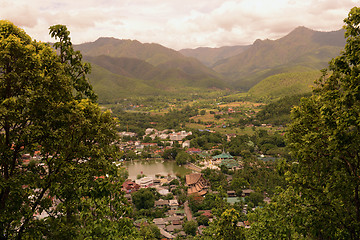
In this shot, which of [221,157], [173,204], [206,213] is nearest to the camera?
[206,213]

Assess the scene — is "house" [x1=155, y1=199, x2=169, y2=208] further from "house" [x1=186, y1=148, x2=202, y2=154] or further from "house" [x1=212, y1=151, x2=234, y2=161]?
"house" [x1=186, y1=148, x2=202, y2=154]

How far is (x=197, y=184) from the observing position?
71.2 feet

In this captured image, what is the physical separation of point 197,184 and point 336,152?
18990 millimetres

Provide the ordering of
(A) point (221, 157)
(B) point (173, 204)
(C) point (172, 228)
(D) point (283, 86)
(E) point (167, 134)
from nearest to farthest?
(C) point (172, 228) < (B) point (173, 204) < (A) point (221, 157) < (E) point (167, 134) < (D) point (283, 86)

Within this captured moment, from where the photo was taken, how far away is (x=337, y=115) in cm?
321

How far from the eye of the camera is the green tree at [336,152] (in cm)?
311

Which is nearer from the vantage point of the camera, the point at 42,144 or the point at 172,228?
the point at 42,144

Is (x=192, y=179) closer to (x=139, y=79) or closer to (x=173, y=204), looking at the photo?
(x=173, y=204)

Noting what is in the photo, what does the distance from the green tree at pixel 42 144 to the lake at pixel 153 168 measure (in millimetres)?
23557

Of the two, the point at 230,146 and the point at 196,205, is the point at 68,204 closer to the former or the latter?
the point at 196,205

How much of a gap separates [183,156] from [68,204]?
28.8m

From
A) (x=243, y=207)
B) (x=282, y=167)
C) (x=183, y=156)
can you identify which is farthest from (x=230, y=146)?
(x=282, y=167)

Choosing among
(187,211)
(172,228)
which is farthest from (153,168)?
(172,228)

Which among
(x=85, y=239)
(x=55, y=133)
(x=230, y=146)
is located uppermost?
(x=55, y=133)
